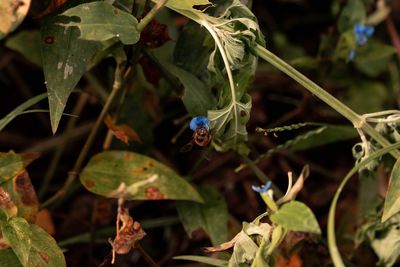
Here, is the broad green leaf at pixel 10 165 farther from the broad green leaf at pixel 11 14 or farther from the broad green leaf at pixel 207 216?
the broad green leaf at pixel 207 216

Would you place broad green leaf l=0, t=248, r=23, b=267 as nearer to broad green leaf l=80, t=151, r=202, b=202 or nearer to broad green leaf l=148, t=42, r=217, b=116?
broad green leaf l=80, t=151, r=202, b=202

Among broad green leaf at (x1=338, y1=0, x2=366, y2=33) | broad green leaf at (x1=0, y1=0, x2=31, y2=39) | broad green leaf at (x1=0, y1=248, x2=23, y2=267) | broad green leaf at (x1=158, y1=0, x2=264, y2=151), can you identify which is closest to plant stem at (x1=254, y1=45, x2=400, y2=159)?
broad green leaf at (x1=158, y1=0, x2=264, y2=151)

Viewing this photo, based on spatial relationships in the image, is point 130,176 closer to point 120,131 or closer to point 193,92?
point 120,131

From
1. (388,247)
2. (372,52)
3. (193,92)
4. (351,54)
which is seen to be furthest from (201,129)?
(372,52)

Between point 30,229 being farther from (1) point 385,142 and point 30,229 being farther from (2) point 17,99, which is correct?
(2) point 17,99

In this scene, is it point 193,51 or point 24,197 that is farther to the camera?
point 193,51

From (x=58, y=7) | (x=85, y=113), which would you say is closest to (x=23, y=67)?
(x=85, y=113)
